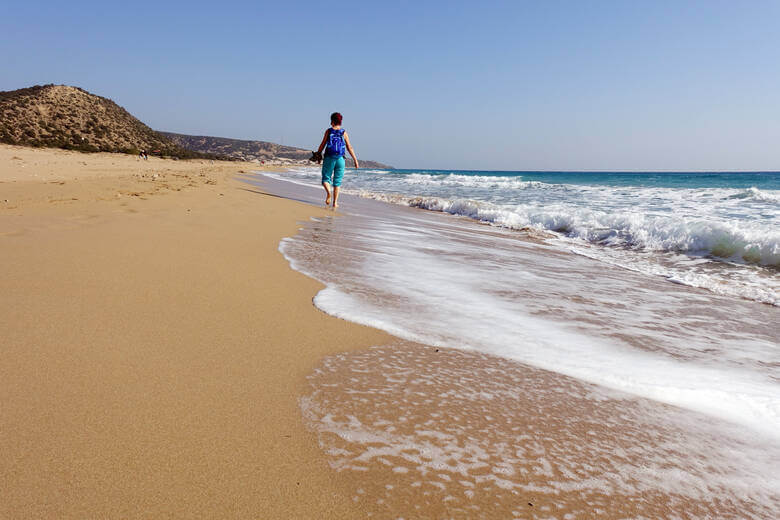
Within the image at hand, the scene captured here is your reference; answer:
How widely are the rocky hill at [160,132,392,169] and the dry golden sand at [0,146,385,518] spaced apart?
97.2 meters

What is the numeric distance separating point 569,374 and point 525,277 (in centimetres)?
211

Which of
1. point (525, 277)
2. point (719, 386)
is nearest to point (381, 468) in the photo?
point (719, 386)

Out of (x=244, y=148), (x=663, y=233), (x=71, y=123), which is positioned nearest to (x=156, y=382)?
(x=663, y=233)

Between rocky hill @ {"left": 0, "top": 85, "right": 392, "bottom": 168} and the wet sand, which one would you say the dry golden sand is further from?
rocky hill @ {"left": 0, "top": 85, "right": 392, "bottom": 168}

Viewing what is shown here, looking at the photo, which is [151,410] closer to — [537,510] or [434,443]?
[434,443]

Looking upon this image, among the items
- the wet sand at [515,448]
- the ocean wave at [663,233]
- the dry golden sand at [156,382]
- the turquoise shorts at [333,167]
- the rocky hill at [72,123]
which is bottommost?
the wet sand at [515,448]

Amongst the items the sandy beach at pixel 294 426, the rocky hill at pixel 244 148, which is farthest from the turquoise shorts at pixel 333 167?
the rocky hill at pixel 244 148

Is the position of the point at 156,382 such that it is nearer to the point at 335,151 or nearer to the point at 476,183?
the point at 335,151

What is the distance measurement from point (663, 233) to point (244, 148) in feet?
379

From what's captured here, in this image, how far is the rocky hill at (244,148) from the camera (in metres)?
102

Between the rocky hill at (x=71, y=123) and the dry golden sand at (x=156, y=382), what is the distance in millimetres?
33910

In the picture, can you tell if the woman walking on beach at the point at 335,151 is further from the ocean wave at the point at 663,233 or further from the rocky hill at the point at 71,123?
the rocky hill at the point at 71,123

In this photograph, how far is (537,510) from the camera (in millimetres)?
1074

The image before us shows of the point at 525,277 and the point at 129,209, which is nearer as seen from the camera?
the point at 525,277
